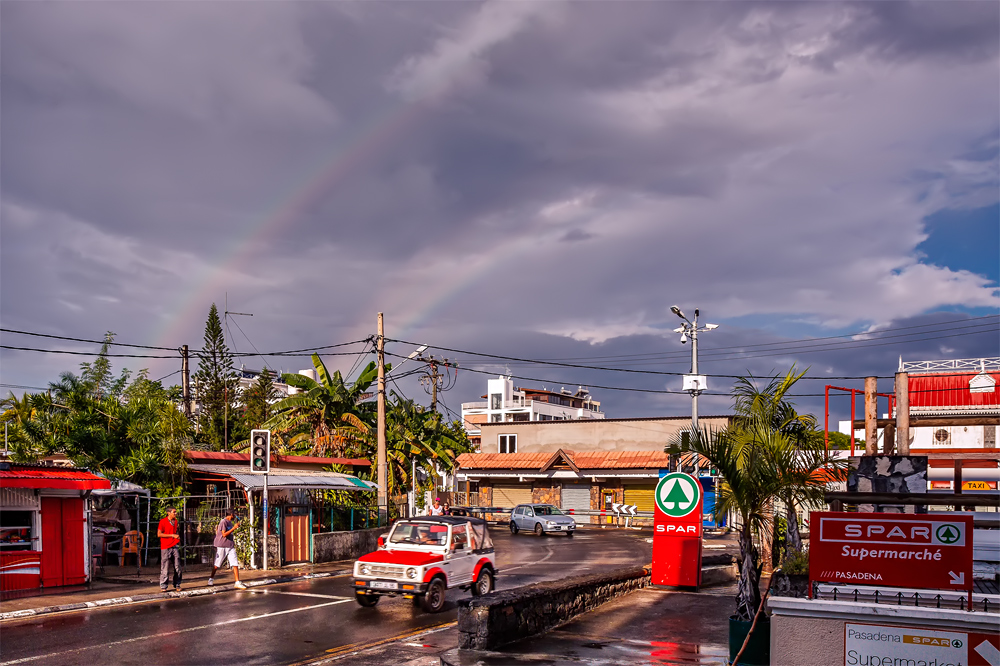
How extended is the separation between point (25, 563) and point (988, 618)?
1783cm

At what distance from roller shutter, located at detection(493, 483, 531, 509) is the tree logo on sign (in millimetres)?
42027

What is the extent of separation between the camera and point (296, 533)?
2452 centimetres

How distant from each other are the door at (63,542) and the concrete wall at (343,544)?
283 inches

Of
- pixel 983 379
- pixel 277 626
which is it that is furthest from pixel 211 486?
pixel 983 379

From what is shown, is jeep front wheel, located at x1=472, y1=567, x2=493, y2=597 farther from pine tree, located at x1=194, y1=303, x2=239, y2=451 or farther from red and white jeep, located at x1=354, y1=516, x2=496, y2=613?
pine tree, located at x1=194, y1=303, x2=239, y2=451

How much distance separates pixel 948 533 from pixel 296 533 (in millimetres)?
20334

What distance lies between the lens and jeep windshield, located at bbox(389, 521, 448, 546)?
16.9m

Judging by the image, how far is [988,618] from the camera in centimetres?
670

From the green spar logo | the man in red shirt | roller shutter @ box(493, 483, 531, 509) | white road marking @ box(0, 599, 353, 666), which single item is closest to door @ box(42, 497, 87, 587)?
the man in red shirt

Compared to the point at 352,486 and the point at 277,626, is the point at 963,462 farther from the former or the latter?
the point at 352,486

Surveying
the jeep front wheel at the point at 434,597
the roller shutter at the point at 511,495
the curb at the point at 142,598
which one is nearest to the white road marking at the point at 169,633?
the jeep front wheel at the point at 434,597

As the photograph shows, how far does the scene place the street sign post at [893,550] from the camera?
22.7 ft

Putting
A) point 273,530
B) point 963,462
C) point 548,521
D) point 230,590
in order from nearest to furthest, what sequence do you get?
point 963,462 < point 230,590 < point 273,530 < point 548,521

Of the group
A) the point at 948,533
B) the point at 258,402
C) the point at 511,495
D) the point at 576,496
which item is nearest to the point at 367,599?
the point at 948,533
